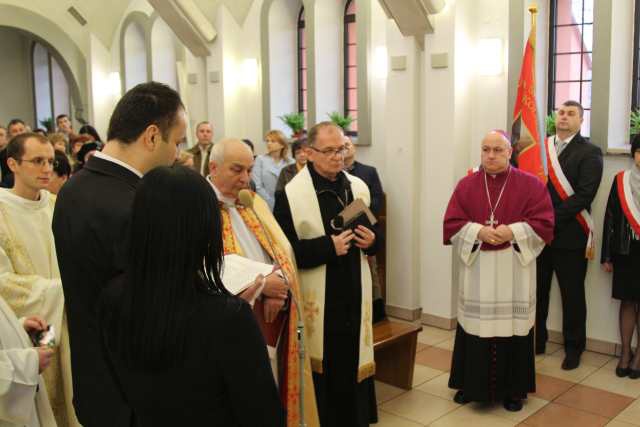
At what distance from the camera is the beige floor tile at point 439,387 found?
495 centimetres

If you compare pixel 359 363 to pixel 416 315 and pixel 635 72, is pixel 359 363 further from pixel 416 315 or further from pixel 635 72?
pixel 635 72

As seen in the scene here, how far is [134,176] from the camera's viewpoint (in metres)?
2.03

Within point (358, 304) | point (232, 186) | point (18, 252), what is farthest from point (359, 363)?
point (18, 252)

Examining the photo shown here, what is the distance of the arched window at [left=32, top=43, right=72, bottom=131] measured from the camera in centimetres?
1691

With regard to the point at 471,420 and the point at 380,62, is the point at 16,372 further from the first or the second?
the point at 380,62

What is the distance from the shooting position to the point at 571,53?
6.32 metres

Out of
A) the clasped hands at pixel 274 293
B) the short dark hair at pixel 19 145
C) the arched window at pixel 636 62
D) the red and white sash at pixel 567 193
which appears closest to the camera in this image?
the clasped hands at pixel 274 293

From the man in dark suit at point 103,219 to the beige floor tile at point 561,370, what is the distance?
4.15 meters

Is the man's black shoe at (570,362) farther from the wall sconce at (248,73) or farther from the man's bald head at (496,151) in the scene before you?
the wall sconce at (248,73)

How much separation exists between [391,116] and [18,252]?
14.2 feet

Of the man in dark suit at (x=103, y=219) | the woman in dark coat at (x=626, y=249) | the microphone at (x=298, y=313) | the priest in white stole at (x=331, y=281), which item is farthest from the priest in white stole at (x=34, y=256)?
the woman in dark coat at (x=626, y=249)

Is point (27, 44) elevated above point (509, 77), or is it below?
above

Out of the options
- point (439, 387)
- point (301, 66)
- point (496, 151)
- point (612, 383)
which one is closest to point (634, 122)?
point (496, 151)

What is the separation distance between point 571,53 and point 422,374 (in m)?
3.28
